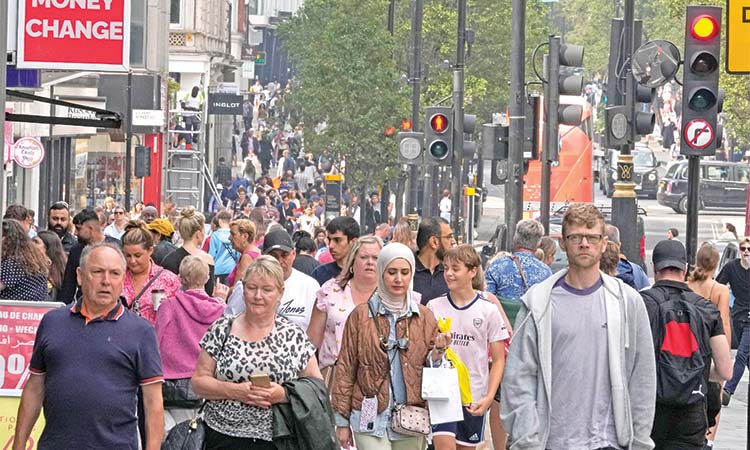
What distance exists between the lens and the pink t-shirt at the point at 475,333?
1081 cm

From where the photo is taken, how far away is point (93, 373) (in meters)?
7.63

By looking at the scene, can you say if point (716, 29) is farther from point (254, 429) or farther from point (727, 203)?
point (727, 203)

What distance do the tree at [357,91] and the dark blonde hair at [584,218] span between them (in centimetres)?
4357

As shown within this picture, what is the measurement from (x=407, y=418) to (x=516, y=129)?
1585 centimetres

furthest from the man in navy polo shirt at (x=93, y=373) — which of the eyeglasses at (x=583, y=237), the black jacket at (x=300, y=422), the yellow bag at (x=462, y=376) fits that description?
the yellow bag at (x=462, y=376)

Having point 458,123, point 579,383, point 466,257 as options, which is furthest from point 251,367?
point 458,123

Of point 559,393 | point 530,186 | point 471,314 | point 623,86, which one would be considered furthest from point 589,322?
point 530,186

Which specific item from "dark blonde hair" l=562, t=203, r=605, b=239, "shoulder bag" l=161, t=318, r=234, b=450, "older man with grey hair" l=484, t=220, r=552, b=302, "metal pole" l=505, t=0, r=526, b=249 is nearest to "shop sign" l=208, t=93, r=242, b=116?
"metal pole" l=505, t=0, r=526, b=249

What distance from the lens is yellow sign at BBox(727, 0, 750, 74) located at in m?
10.9

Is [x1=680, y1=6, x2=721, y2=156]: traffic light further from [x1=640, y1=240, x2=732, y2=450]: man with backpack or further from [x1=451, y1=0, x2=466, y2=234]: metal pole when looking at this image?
[x1=451, y1=0, x2=466, y2=234]: metal pole

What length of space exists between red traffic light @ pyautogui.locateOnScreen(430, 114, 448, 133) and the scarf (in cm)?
1944

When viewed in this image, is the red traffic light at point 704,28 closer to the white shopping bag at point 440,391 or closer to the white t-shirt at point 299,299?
the white t-shirt at point 299,299

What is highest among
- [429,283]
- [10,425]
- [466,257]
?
[466,257]

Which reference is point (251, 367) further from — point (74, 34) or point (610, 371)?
point (74, 34)
